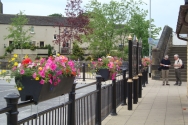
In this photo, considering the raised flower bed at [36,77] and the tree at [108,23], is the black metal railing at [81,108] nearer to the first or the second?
the raised flower bed at [36,77]

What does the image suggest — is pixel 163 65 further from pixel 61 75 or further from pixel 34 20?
pixel 34 20

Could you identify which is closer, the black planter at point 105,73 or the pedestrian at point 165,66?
the black planter at point 105,73

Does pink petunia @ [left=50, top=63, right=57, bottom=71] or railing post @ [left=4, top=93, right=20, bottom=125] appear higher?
pink petunia @ [left=50, top=63, right=57, bottom=71]

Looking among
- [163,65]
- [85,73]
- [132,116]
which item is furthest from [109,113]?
[85,73]

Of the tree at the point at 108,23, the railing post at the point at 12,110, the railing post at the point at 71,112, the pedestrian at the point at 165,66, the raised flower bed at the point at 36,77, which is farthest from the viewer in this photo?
the tree at the point at 108,23

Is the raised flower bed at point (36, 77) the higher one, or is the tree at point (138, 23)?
the tree at point (138, 23)

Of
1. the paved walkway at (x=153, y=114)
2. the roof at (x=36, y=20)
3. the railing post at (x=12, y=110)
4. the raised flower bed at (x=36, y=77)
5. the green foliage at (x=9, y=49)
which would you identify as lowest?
the paved walkway at (x=153, y=114)

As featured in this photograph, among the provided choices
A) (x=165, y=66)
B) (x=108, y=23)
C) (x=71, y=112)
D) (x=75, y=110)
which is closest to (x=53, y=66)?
(x=71, y=112)

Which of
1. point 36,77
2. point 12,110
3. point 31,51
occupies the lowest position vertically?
point 12,110

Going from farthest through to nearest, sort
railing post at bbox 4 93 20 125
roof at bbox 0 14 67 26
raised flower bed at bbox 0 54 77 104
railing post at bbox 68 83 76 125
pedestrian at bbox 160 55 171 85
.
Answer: roof at bbox 0 14 67 26 → pedestrian at bbox 160 55 171 85 → railing post at bbox 68 83 76 125 → raised flower bed at bbox 0 54 77 104 → railing post at bbox 4 93 20 125

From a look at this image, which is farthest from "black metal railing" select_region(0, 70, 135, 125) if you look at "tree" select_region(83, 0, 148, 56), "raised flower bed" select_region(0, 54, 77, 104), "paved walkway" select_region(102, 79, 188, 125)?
"tree" select_region(83, 0, 148, 56)

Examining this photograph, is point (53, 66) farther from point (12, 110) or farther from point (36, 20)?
point (36, 20)

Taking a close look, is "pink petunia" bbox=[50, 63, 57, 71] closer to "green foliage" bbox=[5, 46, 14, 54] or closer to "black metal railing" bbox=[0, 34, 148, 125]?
"black metal railing" bbox=[0, 34, 148, 125]

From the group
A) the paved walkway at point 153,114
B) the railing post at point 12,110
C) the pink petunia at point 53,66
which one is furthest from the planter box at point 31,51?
the railing post at point 12,110
